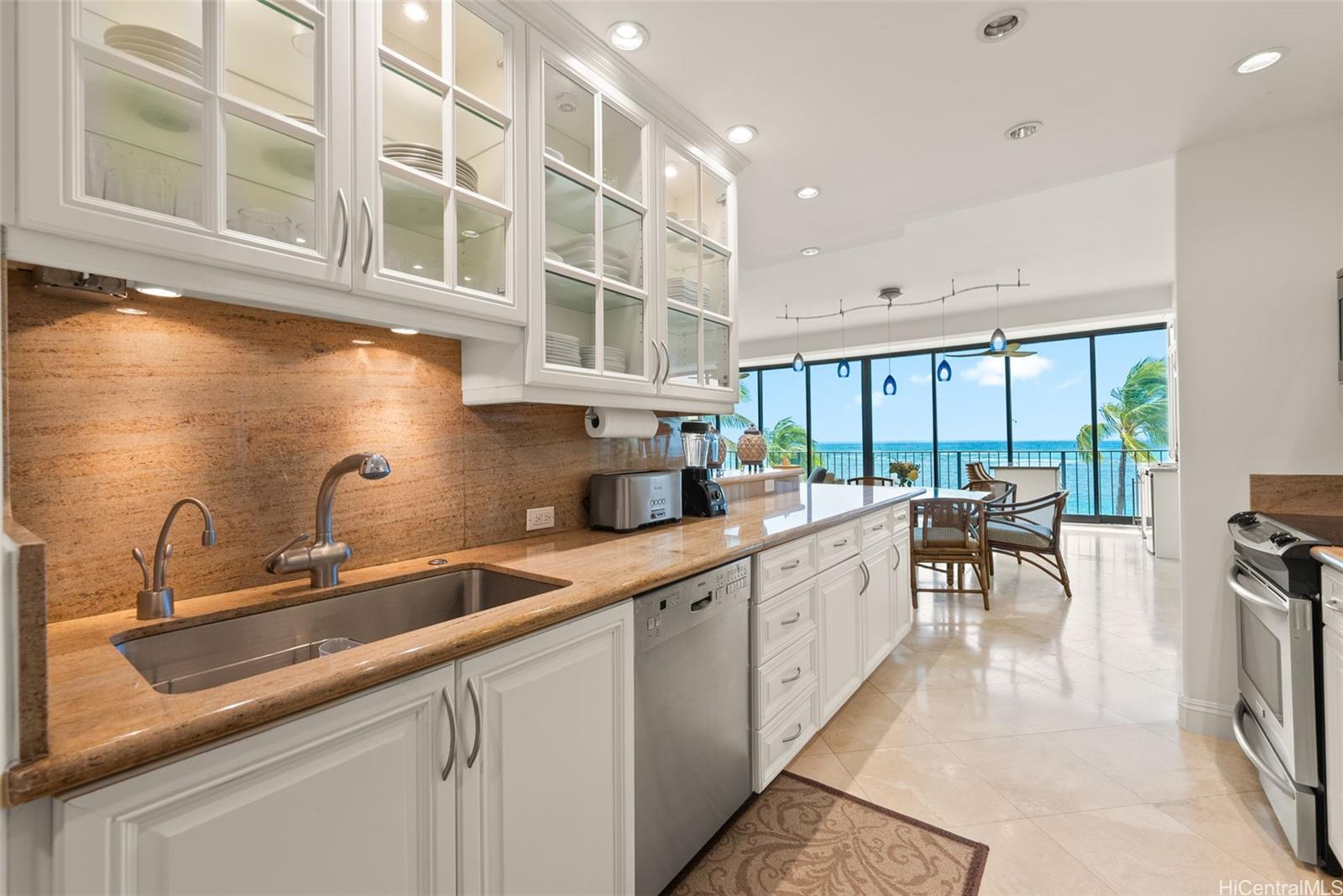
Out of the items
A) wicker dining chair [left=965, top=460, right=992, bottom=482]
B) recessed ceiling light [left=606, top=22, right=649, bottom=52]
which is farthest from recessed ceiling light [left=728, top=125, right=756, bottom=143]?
wicker dining chair [left=965, top=460, right=992, bottom=482]

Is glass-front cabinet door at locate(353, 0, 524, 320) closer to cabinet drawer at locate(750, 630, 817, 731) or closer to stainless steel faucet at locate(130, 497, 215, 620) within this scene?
stainless steel faucet at locate(130, 497, 215, 620)

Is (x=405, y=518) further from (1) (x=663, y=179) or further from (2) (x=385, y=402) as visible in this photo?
(1) (x=663, y=179)

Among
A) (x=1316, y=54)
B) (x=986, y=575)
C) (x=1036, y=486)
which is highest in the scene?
(x=1316, y=54)

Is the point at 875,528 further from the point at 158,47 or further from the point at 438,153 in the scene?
the point at 158,47

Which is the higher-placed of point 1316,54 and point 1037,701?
point 1316,54

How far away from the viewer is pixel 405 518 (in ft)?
5.54

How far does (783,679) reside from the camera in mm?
2064

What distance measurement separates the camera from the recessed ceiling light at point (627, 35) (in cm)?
178

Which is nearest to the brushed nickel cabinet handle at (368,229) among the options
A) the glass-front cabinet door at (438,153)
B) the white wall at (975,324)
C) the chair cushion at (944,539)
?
the glass-front cabinet door at (438,153)

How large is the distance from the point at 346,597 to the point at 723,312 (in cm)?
183

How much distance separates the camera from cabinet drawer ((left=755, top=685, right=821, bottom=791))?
1.94 m

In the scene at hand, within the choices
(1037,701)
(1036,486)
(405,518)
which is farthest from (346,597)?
(1036,486)

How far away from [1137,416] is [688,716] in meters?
7.97

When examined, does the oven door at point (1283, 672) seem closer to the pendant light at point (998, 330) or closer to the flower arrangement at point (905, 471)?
the flower arrangement at point (905, 471)
